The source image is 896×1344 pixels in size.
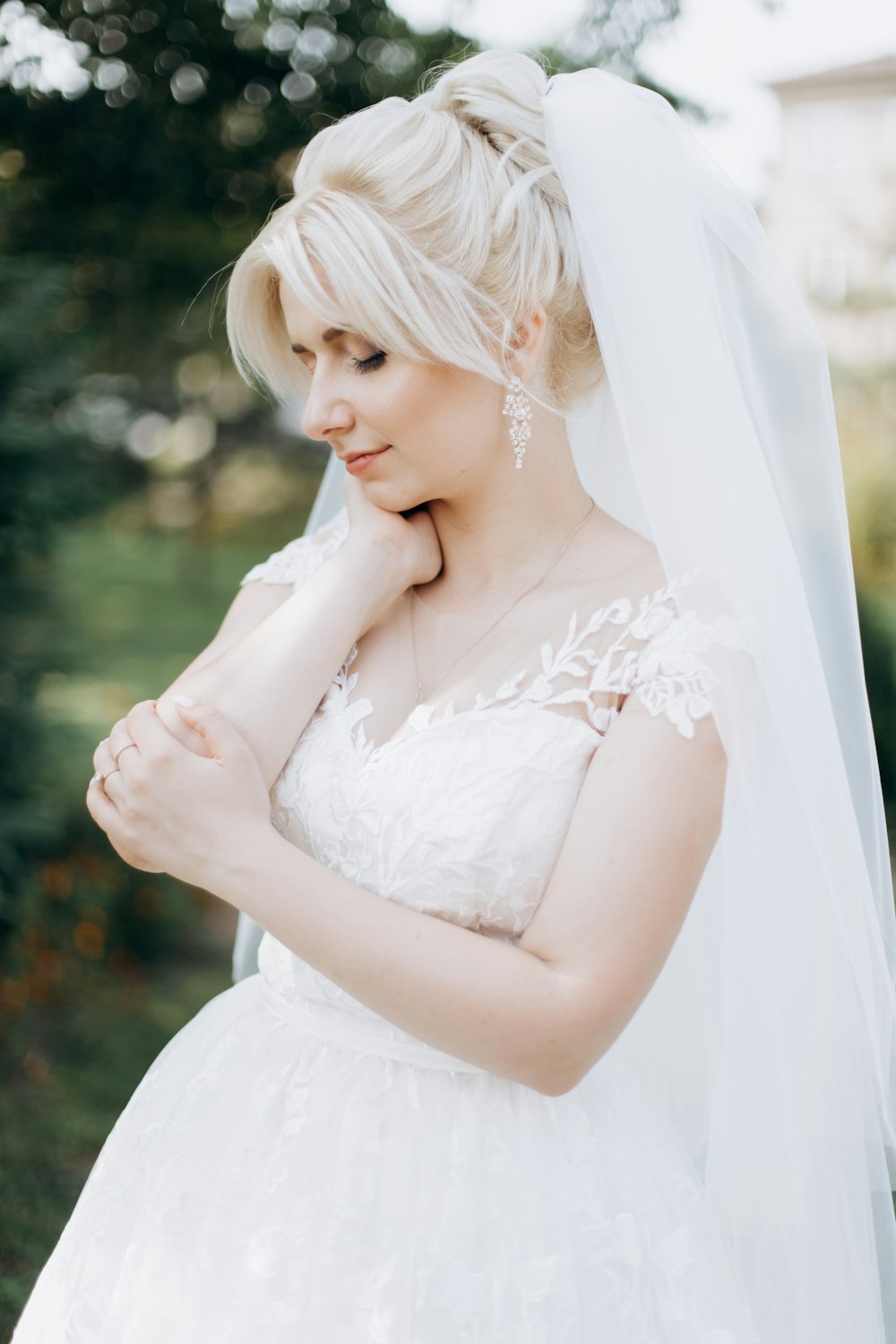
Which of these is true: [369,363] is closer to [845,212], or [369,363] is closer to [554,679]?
[554,679]

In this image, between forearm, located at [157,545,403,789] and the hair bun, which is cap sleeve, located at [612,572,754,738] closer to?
forearm, located at [157,545,403,789]

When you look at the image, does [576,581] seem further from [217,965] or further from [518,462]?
[217,965]

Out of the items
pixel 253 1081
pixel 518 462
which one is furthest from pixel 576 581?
pixel 253 1081

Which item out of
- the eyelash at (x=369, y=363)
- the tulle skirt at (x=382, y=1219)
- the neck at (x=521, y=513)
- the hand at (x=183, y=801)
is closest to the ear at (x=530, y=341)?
the neck at (x=521, y=513)

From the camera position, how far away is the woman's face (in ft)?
5.71

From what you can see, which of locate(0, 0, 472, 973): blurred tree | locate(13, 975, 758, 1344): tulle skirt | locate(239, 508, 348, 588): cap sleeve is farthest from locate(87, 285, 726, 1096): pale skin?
locate(0, 0, 472, 973): blurred tree

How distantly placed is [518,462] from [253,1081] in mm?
1040

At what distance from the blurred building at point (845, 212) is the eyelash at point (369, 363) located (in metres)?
3.02

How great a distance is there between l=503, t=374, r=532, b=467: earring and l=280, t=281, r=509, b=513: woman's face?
17mm

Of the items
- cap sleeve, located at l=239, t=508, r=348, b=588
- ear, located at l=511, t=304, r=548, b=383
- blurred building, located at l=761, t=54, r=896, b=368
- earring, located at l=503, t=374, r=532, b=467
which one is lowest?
cap sleeve, located at l=239, t=508, r=348, b=588

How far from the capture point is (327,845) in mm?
1713

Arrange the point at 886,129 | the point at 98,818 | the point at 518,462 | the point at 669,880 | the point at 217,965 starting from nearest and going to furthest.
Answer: the point at 669,880, the point at 98,818, the point at 518,462, the point at 886,129, the point at 217,965

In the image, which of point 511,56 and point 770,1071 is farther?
point 511,56

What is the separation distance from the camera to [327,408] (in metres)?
1.77
